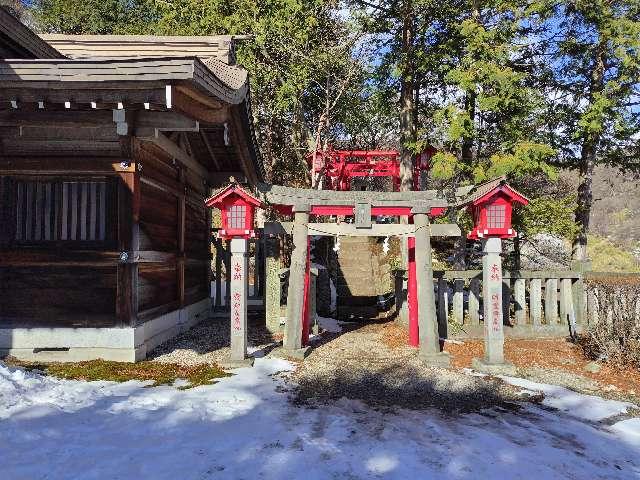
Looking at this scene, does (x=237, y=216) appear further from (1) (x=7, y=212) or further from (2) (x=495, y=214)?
(2) (x=495, y=214)

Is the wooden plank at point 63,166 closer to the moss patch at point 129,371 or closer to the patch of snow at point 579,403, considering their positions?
the moss patch at point 129,371

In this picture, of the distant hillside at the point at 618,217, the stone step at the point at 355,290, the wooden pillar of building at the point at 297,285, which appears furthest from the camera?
the distant hillside at the point at 618,217

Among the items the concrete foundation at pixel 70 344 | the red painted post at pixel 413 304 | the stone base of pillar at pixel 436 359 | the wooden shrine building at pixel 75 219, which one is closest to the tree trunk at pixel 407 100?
the red painted post at pixel 413 304

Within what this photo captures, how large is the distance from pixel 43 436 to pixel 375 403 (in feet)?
11.8

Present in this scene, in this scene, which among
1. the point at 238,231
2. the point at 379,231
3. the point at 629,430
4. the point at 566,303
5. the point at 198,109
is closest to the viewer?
the point at 629,430

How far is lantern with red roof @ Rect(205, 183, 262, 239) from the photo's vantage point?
755 centimetres

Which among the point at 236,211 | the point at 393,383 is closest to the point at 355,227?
the point at 236,211

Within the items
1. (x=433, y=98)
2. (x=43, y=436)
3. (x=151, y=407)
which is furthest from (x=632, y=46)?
(x=43, y=436)

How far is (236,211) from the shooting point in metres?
7.59

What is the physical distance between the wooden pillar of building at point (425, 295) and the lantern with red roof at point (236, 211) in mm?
3063

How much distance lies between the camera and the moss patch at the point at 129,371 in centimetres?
623

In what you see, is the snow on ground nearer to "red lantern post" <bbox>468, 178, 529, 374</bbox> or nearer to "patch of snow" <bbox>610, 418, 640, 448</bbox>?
"patch of snow" <bbox>610, 418, 640, 448</bbox>

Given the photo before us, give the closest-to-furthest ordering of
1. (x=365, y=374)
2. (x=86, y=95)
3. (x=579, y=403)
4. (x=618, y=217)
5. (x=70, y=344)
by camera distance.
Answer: (x=579, y=403) → (x=86, y=95) → (x=365, y=374) → (x=70, y=344) → (x=618, y=217)

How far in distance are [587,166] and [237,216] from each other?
11.1 meters
